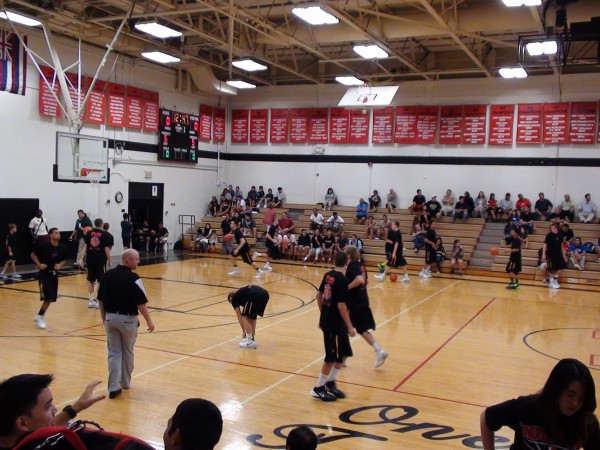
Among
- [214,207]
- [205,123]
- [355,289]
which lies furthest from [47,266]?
[205,123]

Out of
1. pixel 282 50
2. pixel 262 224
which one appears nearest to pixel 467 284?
pixel 262 224

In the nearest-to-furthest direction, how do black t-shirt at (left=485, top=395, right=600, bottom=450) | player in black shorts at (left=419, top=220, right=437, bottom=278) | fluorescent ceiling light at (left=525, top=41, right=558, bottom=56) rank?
black t-shirt at (left=485, top=395, right=600, bottom=450)
fluorescent ceiling light at (left=525, top=41, right=558, bottom=56)
player in black shorts at (left=419, top=220, right=437, bottom=278)

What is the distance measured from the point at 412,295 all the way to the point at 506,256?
7.37m

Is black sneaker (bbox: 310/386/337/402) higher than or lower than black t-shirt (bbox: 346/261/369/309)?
lower

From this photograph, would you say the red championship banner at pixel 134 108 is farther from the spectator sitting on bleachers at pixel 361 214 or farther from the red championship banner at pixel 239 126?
the spectator sitting on bleachers at pixel 361 214

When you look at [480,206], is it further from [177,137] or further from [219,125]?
[177,137]

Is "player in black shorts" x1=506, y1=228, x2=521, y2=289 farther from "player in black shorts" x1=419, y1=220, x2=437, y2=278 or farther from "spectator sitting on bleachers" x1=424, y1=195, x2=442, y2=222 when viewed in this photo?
"spectator sitting on bleachers" x1=424, y1=195, x2=442, y2=222

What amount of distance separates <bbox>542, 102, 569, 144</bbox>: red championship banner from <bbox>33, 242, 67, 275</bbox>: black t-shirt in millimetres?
19461

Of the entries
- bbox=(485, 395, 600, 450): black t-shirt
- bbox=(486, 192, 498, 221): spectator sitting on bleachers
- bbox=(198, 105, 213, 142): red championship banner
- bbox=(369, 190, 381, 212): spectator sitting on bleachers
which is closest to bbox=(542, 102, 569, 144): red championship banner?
bbox=(486, 192, 498, 221): spectator sitting on bleachers

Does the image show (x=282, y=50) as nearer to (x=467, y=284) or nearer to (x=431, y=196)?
(x=431, y=196)

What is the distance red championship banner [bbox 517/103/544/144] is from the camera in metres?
23.4

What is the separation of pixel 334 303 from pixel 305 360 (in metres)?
1.96

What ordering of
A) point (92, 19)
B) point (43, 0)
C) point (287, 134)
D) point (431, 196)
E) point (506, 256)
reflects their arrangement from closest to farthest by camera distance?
point (43, 0) → point (92, 19) → point (506, 256) → point (431, 196) → point (287, 134)

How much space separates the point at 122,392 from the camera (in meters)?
7.09
